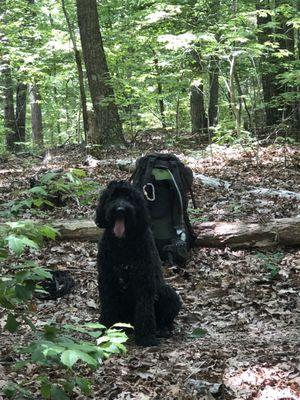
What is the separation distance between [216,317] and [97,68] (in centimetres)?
946

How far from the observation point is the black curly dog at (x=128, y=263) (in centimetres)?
444

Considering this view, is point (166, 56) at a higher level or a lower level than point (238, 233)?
higher

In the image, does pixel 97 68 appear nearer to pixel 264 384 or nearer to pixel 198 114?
pixel 198 114

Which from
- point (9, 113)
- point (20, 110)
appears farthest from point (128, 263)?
point (20, 110)

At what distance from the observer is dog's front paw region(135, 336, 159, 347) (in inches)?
175

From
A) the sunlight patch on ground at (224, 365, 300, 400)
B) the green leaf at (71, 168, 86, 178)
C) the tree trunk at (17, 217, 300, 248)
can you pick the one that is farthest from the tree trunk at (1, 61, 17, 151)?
the sunlight patch on ground at (224, 365, 300, 400)

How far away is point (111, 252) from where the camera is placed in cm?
453

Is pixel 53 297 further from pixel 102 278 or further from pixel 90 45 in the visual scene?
pixel 90 45

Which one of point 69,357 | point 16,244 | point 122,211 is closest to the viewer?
point 69,357

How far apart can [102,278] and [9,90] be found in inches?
625

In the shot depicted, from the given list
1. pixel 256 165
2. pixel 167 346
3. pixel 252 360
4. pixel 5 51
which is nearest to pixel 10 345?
pixel 167 346

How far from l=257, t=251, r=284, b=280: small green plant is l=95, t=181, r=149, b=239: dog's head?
2196 millimetres

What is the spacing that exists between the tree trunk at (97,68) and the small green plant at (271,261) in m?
7.50

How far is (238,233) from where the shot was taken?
21.9ft
